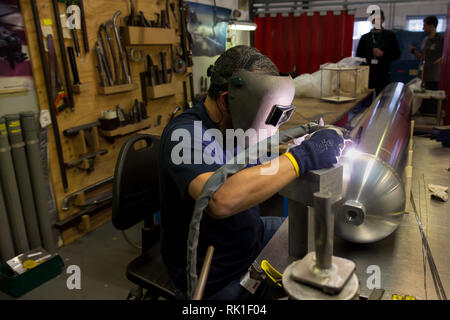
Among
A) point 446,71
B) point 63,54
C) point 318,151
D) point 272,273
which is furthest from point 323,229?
point 446,71

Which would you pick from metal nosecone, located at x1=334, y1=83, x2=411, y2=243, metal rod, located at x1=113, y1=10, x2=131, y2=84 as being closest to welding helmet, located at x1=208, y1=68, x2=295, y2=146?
metal nosecone, located at x1=334, y1=83, x2=411, y2=243

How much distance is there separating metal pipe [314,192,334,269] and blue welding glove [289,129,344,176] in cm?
24

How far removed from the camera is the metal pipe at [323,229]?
0.57m

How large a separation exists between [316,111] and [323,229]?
2287 millimetres

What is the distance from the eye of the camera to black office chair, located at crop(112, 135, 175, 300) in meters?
1.36

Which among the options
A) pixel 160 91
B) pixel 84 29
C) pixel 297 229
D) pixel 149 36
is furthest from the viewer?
pixel 160 91

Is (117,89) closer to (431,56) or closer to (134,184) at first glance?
(134,184)

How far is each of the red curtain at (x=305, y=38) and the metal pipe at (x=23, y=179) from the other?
3.68m

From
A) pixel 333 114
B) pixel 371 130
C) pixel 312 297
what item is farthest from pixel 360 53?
pixel 312 297

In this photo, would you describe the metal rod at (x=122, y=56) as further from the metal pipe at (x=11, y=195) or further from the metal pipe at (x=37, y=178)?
the metal pipe at (x=11, y=195)

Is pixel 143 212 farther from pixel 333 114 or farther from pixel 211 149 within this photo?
pixel 333 114

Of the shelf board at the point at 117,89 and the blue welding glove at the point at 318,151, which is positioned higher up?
the shelf board at the point at 117,89

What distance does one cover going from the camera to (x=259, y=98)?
3.26ft

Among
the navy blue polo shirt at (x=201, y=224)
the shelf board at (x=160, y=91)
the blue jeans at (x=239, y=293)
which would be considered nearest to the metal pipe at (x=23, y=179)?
the shelf board at (x=160, y=91)
